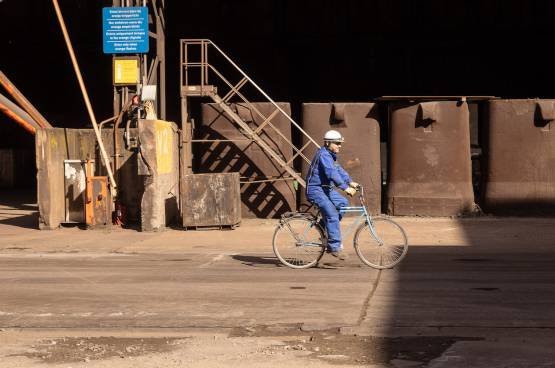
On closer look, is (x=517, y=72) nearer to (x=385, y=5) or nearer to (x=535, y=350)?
(x=385, y=5)

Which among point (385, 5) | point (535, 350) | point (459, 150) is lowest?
point (535, 350)

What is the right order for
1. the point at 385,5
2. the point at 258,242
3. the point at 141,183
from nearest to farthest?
the point at 258,242
the point at 141,183
the point at 385,5

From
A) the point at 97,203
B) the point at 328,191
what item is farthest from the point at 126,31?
the point at 328,191

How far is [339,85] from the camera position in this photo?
1294 inches

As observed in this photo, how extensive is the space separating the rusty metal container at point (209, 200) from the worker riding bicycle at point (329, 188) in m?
5.88

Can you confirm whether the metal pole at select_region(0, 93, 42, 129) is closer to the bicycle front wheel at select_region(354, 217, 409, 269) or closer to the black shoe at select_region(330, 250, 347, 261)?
the black shoe at select_region(330, 250, 347, 261)

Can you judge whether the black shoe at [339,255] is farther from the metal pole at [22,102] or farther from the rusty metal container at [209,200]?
the metal pole at [22,102]

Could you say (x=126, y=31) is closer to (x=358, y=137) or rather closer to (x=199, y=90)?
(x=199, y=90)

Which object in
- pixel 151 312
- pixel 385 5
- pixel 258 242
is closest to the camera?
pixel 151 312

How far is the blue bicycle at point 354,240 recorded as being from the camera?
1299 cm

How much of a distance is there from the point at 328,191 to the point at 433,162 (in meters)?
7.92

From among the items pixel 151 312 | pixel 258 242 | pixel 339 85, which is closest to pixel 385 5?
pixel 339 85

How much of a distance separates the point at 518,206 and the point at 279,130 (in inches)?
208

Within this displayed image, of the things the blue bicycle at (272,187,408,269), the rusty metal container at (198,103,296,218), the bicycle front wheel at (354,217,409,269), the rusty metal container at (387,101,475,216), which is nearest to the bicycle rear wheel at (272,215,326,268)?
the blue bicycle at (272,187,408,269)
